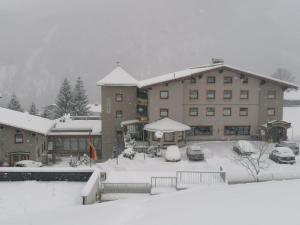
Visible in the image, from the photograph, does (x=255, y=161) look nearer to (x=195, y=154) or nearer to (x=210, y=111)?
(x=195, y=154)

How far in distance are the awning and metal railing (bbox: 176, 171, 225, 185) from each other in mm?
13900

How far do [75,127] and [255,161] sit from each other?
88.6 feet

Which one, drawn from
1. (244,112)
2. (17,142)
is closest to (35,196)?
(17,142)

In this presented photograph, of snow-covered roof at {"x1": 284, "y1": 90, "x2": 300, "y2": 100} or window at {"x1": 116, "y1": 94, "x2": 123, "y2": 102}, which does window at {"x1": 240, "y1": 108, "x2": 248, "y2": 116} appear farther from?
snow-covered roof at {"x1": 284, "y1": 90, "x2": 300, "y2": 100}

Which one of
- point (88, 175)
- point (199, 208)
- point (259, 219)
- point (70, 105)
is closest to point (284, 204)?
point (259, 219)

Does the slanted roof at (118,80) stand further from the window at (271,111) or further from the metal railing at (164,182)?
the metal railing at (164,182)

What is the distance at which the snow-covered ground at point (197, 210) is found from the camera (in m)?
13.8

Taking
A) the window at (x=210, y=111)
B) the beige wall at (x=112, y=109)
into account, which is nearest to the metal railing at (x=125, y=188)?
the window at (x=210, y=111)

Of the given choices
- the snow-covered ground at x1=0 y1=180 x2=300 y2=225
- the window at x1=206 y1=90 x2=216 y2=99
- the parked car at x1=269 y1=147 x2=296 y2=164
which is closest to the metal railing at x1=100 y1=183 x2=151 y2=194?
the snow-covered ground at x1=0 y1=180 x2=300 y2=225

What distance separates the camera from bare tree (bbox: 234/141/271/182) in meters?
31.3

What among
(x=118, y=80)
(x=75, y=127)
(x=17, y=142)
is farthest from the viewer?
(x=75, y=127)

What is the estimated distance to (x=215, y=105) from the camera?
159ft

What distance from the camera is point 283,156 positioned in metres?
36.4

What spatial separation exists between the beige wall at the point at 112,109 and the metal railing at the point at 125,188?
1010 inches
